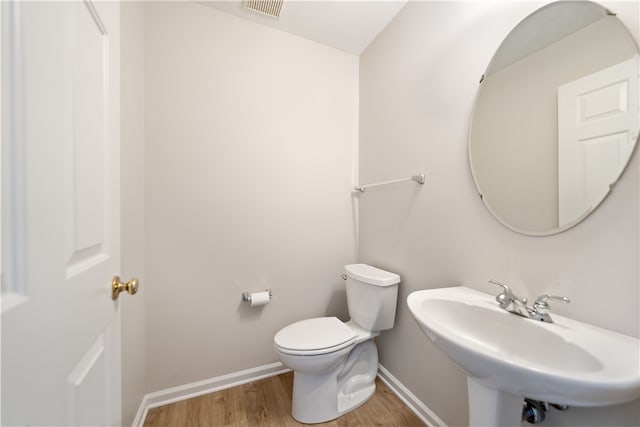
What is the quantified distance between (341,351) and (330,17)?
200 cm

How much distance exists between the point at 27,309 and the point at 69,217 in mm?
193

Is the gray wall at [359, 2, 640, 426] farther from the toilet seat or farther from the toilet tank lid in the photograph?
the toilet seat

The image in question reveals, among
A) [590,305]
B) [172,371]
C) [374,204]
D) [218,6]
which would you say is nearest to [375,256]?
[374,204]

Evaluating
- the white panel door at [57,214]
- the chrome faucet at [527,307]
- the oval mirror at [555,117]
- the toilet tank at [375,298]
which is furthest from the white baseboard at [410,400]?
the white panel door at [57,214]

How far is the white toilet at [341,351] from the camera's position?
124cm

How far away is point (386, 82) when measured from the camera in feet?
5.39

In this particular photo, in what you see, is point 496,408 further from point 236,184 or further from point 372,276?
point 236,184

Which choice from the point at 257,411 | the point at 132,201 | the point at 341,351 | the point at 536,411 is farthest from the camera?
the point at 257,411

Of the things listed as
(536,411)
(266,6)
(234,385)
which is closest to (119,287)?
(234,385)

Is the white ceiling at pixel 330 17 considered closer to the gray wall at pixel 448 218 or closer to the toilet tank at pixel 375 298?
the gray wall at pixel 448 218

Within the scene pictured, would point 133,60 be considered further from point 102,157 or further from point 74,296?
point 74,296

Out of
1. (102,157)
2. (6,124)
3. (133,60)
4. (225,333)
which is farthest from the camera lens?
(225,333)

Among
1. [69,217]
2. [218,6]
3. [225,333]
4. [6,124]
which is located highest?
[218,6]

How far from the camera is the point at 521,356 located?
76 centimetres
